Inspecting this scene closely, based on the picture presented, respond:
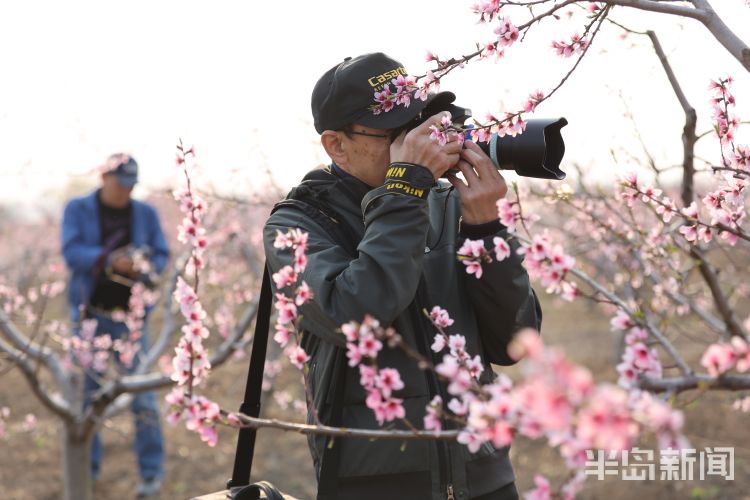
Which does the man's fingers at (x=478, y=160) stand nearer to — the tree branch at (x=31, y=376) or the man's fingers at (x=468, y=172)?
the man's fingers at (x=468, y=172)

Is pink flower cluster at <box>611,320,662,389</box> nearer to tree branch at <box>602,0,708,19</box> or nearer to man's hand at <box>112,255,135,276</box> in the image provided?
tree branch at <box>602,0,708,19</box>

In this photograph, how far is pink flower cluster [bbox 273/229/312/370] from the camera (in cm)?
153

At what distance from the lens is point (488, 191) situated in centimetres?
172

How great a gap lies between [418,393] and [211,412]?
0.50 meters

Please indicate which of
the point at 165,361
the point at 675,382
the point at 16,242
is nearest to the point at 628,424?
the point at 675,382

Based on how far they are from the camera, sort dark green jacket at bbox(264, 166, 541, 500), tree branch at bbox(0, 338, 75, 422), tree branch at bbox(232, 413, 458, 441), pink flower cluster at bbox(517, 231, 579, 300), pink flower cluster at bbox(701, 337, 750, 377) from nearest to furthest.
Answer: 1. pink flower cluster at bbox(701, 337, 750, 377)
2. tree branch at bbox(232, 413, 458, 441)
3. pink flower cluster at bbox(517, 231, 579, 300)
4. dark green jacket at bbox(264, 166, 541, 500)
5. tree branch at bbox(0, 338, 75, 422)

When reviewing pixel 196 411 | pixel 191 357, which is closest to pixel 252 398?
pixel 191 357

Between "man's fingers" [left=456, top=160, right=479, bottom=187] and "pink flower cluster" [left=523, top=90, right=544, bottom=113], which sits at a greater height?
"pink flower cluster" [left=523, top=90, right=544, bottom=113]

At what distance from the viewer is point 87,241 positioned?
4855mm

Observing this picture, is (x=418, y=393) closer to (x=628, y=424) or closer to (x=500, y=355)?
(x=500, y=355)

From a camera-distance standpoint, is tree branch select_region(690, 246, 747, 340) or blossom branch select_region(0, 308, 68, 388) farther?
blossom branch select_region(0, 308, 68, 388)

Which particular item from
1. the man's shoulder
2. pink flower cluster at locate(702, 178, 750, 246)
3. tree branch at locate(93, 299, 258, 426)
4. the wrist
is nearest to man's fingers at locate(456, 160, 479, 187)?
the wrist

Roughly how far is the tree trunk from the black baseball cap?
2593mm

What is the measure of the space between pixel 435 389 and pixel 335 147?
68 cm
